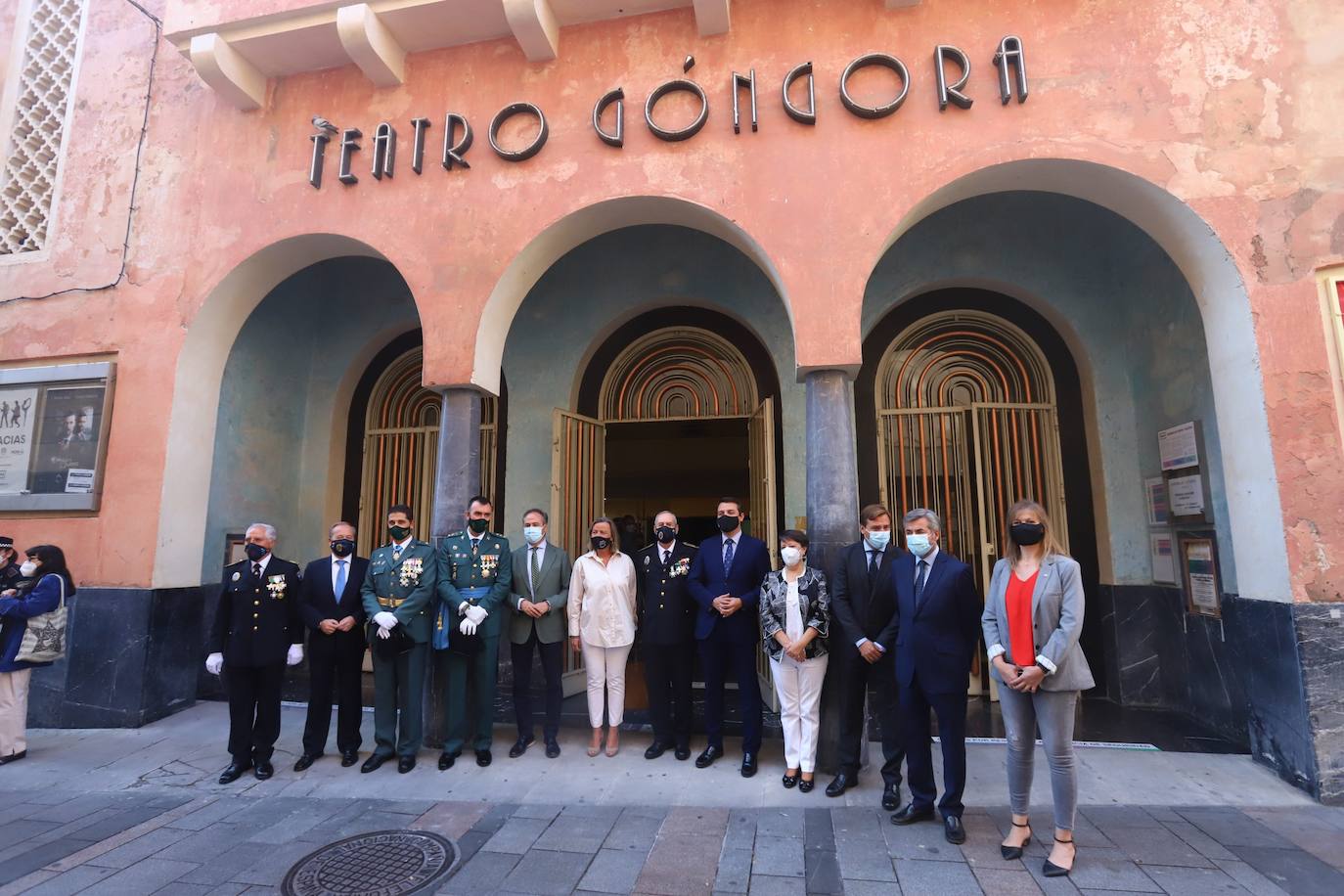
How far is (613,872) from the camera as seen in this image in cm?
330

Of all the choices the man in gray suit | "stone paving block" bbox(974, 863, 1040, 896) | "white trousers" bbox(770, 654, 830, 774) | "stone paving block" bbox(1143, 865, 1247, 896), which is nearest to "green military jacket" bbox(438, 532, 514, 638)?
the man in gray suit

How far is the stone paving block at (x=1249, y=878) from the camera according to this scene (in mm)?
3023

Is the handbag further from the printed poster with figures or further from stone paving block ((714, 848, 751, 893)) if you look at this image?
stone paving block ((714, 848, 751, 893))

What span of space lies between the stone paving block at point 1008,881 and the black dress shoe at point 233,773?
14.9ft

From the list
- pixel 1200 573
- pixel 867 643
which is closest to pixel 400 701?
pixel 867 643

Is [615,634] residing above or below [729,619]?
below

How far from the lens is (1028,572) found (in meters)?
3.42

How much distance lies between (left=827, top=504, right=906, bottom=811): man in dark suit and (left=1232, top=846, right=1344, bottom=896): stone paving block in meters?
1.64

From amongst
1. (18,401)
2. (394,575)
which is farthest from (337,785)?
(18,401)

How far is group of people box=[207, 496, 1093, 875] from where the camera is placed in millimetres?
3789

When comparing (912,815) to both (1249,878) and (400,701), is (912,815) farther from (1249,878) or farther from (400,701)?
(400,701)

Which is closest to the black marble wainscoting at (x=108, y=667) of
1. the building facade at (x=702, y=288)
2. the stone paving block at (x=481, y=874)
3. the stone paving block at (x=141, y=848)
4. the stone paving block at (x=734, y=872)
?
the building facade at (x=702, y=288)

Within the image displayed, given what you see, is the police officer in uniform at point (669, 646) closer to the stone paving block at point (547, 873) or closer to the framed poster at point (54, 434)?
the stone paving block at point (547, 873)

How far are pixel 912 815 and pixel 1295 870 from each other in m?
1.70
